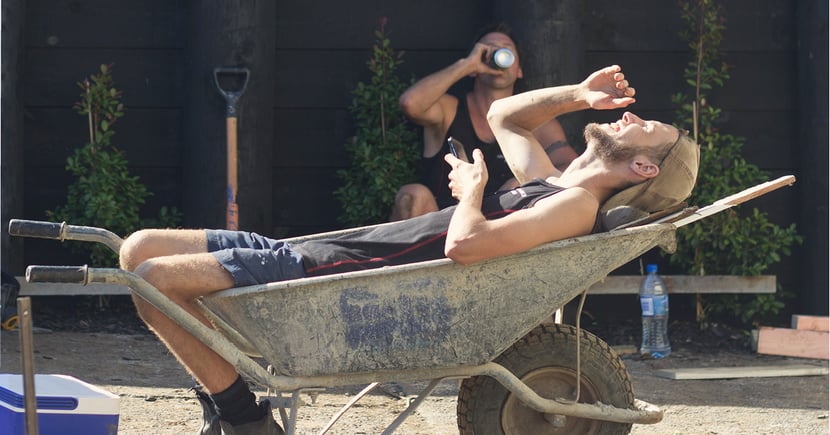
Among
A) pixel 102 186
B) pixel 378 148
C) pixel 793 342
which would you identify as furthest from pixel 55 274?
pixel 793 342

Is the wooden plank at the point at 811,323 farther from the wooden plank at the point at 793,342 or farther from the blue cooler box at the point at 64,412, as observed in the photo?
the blue cooler box at the point at 64,412

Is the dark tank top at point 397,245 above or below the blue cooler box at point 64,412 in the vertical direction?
above

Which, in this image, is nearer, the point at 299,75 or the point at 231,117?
the point at 231,117

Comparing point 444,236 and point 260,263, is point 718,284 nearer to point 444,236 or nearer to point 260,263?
point 444,236

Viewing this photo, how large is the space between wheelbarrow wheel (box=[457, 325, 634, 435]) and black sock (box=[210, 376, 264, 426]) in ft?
1.83

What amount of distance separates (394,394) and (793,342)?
1.94 m

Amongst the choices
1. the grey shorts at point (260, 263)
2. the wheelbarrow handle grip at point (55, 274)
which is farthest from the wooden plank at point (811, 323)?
the wheelbarrow handle grip at point (55, 274)

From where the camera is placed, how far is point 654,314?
16.5ft

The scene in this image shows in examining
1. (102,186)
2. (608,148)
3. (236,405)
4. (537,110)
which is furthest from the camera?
(102,186)

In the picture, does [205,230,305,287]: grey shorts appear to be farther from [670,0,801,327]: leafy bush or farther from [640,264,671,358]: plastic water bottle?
[670,0,801,327]: leafy bush

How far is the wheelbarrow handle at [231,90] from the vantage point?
496 centimetres

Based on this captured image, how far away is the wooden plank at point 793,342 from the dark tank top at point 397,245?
2355 millimetres

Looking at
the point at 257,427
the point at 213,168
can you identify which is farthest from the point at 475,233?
the point at 213,168

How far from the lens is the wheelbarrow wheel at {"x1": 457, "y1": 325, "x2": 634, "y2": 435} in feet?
9.75
